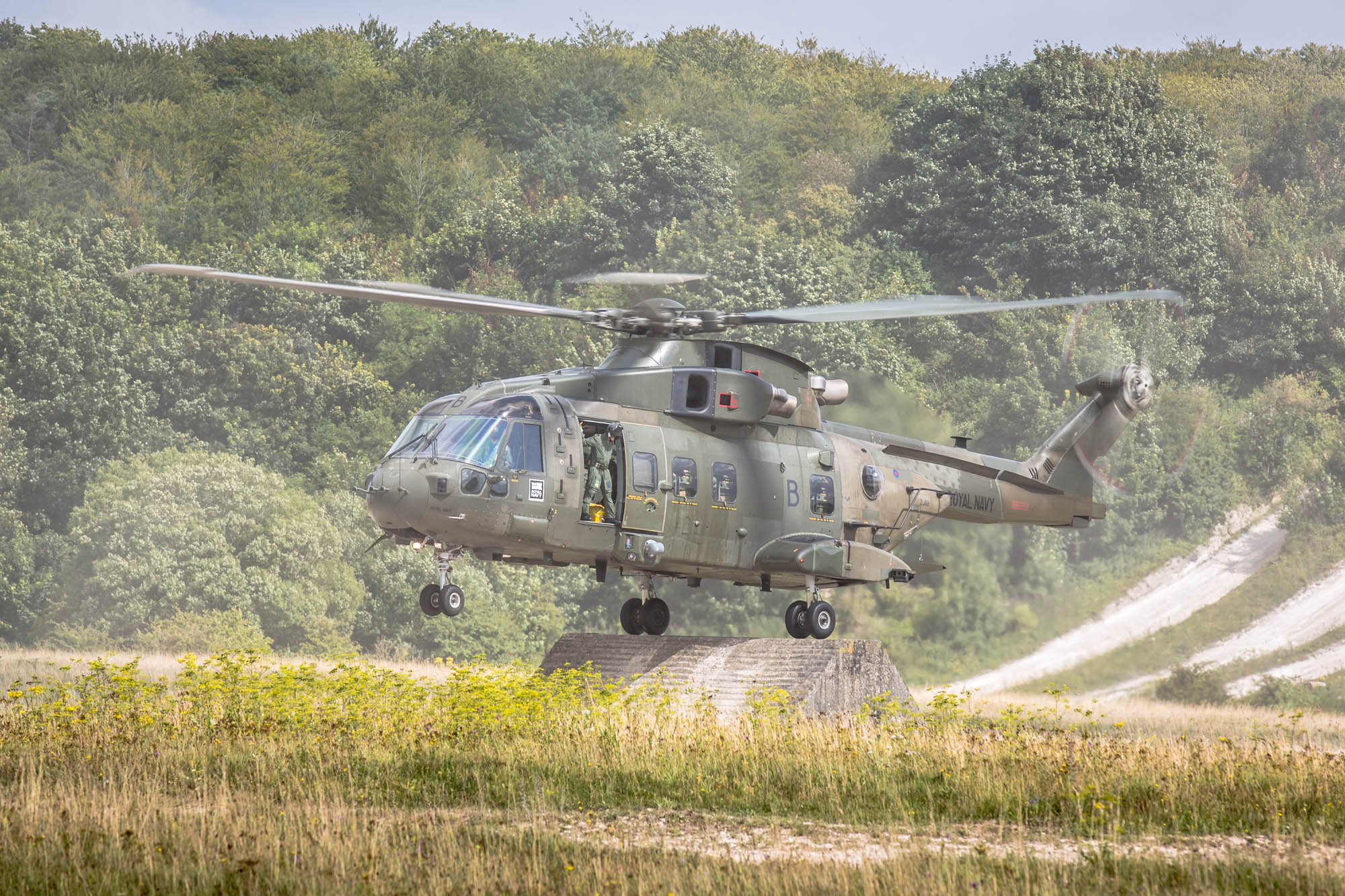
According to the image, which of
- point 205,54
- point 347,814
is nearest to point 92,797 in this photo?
point 347,814

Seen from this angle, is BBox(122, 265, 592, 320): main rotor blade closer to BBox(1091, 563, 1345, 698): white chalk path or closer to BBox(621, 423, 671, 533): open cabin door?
BBox(621, 423, 671, 533): open cabin door

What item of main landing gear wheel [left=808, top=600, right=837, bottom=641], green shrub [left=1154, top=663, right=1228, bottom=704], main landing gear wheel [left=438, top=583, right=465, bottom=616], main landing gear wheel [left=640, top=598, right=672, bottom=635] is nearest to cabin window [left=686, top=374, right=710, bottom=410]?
→ main landing gear wheel [left=808, top=600, right=837, bottom=641]

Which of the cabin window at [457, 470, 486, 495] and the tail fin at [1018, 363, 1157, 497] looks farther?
the tail fin at [1018, 363, 1157, 497]

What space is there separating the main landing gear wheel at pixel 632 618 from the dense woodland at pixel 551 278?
56.3ft

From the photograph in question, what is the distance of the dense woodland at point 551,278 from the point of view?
45.2m

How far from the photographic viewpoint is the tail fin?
25.1 metres

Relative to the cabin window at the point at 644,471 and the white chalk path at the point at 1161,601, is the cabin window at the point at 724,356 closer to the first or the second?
the cabin window at the point at 644,471

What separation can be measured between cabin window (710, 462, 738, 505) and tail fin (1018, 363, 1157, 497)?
6.79 metres

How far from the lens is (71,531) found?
4675cm

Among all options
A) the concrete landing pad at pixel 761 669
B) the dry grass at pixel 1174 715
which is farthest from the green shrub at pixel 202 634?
the concrete landing pad at pixel 761 669

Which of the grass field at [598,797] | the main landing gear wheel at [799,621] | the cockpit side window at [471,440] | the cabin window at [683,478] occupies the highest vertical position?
the cockpit side window at [471,440]

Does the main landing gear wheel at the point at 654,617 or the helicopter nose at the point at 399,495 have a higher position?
the helicopter nose at the point at 399,495

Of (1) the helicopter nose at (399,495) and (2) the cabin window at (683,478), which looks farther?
(2) the cabin window at (683,478)

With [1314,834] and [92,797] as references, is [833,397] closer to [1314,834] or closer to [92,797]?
[1314,834]
